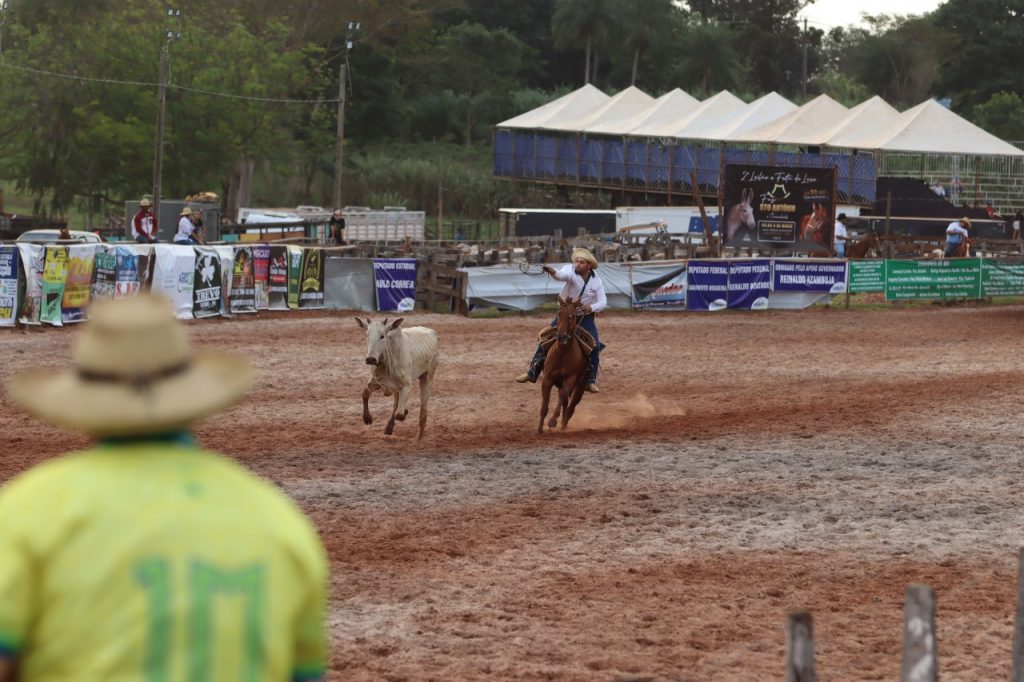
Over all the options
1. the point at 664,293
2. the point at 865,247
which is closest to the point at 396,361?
the point at 664,293

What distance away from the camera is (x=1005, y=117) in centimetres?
8462

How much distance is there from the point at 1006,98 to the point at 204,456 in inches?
3436

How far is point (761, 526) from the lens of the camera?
40.6 feet

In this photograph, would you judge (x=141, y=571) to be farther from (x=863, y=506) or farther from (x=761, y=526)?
(x=863, y=506)

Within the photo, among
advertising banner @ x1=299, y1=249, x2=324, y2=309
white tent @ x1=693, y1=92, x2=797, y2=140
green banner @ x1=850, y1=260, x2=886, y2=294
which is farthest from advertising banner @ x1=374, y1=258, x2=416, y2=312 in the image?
white tent @ x1=693, y1=92, x2=797, y2=140

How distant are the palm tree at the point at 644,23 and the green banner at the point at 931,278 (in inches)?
2422

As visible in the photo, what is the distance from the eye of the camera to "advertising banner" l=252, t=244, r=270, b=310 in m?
29.1

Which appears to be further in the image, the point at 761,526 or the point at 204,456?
the point at 761,526

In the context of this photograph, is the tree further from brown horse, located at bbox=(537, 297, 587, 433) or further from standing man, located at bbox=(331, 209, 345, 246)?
brown horse, located at bbox=(537, 297, 587, 433)

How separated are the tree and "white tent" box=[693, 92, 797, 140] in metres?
35.6

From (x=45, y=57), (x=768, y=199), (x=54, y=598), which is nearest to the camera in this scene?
(x=54, y=598)

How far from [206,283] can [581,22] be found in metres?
70.7

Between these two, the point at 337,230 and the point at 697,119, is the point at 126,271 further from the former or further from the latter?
the point at 697,119

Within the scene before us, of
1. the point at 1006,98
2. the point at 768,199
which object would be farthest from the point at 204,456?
the point at 1006,98
